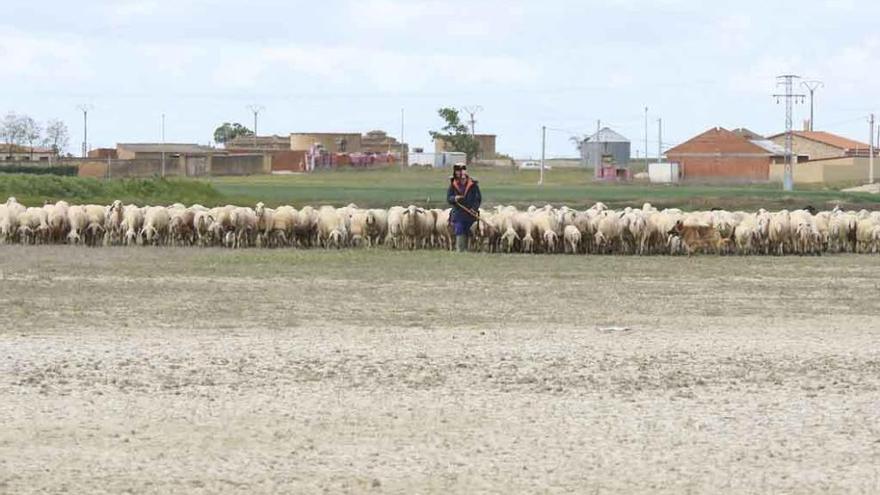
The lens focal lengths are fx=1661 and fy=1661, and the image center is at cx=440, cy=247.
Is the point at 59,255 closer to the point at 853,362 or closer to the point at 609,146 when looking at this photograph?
the point at 853,362

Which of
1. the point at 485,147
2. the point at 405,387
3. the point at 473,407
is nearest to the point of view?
the point at 473,407

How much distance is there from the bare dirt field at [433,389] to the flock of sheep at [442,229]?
25.6 ft

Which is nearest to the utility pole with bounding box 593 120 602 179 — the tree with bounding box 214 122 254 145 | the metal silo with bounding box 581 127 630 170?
the metal silo with bounding box 581 127 630 170

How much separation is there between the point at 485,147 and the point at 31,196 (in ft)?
265

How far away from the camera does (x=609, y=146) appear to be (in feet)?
314

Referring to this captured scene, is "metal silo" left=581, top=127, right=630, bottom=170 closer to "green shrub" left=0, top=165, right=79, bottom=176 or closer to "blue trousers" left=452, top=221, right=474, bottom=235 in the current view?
"green shrub" left=0, top=165, right=79, bottom=176

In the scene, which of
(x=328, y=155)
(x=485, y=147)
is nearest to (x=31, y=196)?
(x=328, y=155)

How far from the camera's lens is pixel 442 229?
28297 millimetres

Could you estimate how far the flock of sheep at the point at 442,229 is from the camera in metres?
Result: 27.9

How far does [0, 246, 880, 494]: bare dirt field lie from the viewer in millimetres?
8773

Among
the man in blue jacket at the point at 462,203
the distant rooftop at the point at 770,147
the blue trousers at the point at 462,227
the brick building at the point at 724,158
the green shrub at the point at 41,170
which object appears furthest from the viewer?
the distant rooftop at the point at 770,147

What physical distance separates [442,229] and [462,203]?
1470 mm

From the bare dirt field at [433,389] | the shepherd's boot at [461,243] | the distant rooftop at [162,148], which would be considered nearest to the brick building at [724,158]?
the distant rooftop at [162,148]

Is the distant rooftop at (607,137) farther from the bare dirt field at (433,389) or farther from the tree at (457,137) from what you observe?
the bare dirt field at (433,389)
